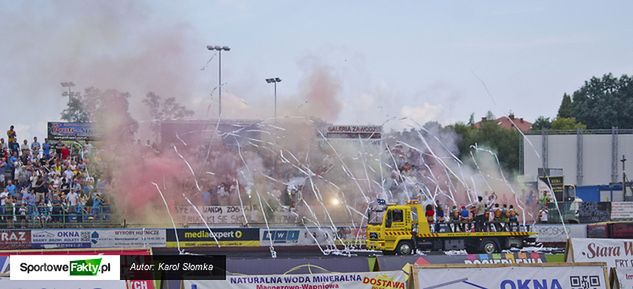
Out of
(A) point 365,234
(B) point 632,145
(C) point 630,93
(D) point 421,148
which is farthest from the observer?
(C) point 630,93

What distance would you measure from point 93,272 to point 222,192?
2428 centimetres

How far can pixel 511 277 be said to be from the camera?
12.9 meters

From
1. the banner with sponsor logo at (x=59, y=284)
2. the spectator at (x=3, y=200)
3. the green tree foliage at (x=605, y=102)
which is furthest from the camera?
the green tree foliage at (x=605, y=102)

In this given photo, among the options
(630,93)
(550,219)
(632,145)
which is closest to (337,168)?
(550,219)

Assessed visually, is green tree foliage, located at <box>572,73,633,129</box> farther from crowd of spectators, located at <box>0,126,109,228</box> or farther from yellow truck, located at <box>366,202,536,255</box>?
crowd of spectators, located at <box>0,126,109,228</box>

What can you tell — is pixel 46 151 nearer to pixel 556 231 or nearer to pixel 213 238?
pixel 213 238

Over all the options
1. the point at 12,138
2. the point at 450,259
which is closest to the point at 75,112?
the point at 12,138

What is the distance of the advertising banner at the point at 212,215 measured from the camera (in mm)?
34844

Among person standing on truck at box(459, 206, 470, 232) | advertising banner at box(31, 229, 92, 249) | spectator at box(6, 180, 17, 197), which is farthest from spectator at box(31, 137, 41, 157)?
person standing on truck at box(459, 206, 470, 232)

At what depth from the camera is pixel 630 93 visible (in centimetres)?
9669

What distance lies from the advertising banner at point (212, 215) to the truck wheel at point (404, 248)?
7169 millimetres

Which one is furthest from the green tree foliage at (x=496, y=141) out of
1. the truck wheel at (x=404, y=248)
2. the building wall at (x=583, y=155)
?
the truck wheel at (x=404, y=248)

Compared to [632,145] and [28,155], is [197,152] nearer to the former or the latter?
[28,155]

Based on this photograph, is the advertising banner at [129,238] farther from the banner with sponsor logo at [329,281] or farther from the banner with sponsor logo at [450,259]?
the banner with sponsor logo at [329,281]
